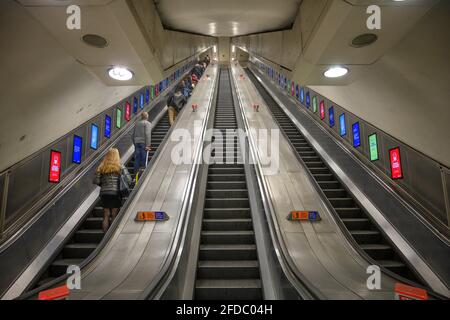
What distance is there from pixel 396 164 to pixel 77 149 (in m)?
6.44

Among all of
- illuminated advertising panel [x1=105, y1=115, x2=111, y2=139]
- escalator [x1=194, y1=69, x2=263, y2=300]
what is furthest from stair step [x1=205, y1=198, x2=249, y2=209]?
illuminated advertising panel [x1=105, y1=115, x2=111, y2=139]

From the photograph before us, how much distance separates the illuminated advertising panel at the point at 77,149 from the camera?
5.86m

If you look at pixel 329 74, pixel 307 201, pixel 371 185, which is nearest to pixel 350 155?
pixel 371 185

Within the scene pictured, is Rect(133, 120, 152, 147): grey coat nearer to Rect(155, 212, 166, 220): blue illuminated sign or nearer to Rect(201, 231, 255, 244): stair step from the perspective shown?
Rect(155, 212, 166, 220): blue illuminated sign

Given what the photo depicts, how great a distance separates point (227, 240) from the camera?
15.1 ft

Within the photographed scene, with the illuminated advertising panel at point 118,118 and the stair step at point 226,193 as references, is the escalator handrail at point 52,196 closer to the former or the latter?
the illuminated advertising panel at point 118,118

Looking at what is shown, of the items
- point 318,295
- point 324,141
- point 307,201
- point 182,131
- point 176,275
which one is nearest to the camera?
point 318,295

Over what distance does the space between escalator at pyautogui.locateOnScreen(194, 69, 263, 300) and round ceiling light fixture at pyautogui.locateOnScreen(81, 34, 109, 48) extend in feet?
10.4

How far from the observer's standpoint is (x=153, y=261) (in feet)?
11.6

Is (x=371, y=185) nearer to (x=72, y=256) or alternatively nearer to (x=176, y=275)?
(x=176, y=275)

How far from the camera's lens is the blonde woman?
4676 millimetres

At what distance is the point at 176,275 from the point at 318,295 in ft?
5.29

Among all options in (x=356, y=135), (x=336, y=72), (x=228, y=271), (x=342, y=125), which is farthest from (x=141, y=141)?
(x=342, y=125)

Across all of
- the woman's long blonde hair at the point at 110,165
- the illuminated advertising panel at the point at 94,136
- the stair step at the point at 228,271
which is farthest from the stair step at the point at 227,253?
the illuminated advertising panel at the point at 94,136
